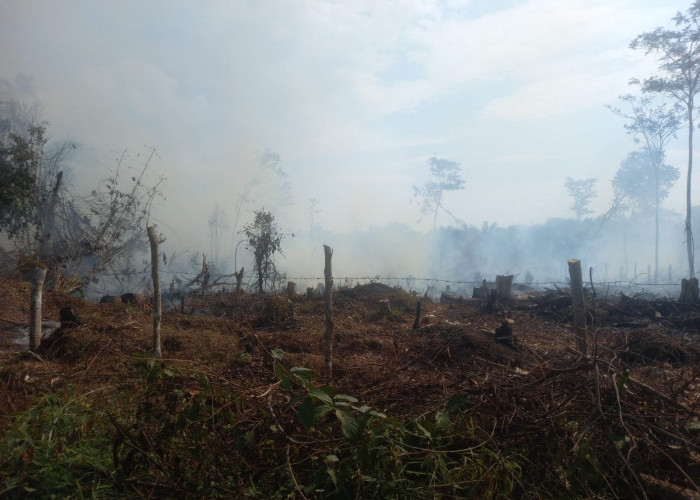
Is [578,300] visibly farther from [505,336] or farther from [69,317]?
[69,317]

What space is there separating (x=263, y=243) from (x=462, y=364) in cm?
1305

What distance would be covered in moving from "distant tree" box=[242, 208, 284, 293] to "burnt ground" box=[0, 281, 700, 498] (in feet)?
9.56

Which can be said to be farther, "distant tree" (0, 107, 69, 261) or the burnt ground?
"distant tree" (0, 107, 69, 261)

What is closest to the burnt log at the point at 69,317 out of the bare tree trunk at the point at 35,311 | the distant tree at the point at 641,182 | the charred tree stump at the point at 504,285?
the bare tree trunk at the point at 35,311

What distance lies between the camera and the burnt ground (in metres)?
2.84

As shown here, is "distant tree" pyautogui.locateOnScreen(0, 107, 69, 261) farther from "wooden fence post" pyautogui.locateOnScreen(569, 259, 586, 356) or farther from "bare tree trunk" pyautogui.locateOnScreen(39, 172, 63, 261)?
"wooden fence post" pyautogui.locateOnScreen(569, 259, 586, 356)

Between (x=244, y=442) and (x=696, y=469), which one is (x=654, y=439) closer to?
(x=696, y=469)

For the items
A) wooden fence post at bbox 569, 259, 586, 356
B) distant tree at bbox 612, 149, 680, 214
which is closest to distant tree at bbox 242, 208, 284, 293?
wooden fence post at bbox 569, 259, 586, 356

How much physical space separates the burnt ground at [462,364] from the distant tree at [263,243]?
2914 mm

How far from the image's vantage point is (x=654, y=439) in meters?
2.83

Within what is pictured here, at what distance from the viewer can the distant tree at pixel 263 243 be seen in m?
17.9

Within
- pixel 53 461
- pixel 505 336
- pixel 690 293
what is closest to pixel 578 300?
pixel 505 336

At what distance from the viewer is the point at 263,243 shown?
18.0 m

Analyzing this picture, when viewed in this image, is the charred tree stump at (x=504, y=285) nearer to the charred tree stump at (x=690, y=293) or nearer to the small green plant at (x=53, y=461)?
the charred tree stump at (x=690, y=293)
